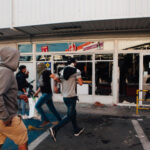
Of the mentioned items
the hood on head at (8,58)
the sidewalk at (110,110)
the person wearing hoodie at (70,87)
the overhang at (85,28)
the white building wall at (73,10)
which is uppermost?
the white building wall at (73,10)

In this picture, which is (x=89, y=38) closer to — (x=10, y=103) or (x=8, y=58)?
(x=8, y=58)

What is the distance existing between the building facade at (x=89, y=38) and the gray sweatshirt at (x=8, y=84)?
4701mm

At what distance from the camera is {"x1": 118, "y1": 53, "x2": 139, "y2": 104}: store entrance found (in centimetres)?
839

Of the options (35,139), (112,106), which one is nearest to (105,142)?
(35,139)

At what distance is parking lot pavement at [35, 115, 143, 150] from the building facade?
3.07 m

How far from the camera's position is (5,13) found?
25.8ft

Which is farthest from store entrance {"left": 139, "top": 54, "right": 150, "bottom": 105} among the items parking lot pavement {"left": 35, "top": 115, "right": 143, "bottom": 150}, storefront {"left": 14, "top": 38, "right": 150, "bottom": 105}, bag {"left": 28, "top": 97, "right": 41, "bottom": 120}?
bag {"left": 28, "top": 97, "right": 41, "bottom": 120}

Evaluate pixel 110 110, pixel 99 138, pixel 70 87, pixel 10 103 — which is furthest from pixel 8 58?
pixel 110 110

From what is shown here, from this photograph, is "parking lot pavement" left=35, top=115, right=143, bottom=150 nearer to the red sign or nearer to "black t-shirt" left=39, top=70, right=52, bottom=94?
"black t-shirt" left=39, top=70, right=52, bottom=94

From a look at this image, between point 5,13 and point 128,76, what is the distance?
692 cm

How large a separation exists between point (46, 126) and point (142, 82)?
490 centimetres

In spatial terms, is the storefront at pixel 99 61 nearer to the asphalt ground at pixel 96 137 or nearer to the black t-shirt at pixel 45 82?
the asphalt ground at pixel 96 137

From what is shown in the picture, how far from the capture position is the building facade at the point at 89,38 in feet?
21.9

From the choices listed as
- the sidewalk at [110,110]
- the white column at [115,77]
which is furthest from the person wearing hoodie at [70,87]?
the white column at [115,77]
